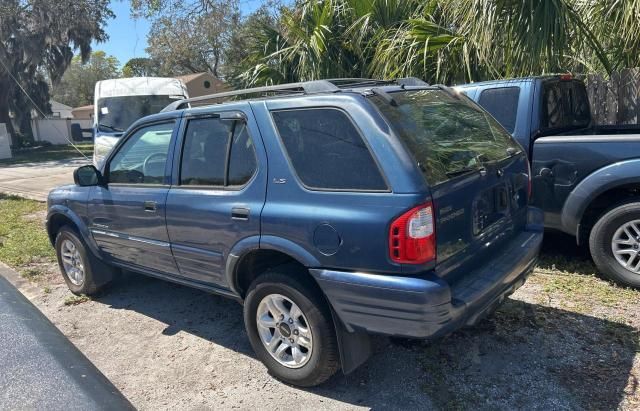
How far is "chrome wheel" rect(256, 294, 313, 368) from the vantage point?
3.13m

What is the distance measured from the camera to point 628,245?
4.27 meters

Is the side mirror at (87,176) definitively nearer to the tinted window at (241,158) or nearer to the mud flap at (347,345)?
the tinted window at (241,158)

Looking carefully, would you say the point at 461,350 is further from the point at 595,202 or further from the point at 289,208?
the point at 595,202

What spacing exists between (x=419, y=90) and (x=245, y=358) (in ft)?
7.20

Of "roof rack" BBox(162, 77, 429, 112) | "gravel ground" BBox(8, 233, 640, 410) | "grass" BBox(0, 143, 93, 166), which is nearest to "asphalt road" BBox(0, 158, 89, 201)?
"grass" BBox(0, 143, 93, 166)

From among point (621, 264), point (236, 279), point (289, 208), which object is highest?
point (289, 208)

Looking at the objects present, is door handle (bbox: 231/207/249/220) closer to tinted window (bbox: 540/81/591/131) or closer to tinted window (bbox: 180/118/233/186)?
tinted window (bbox: 180/118/233/186)

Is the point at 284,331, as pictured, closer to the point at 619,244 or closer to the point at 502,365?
the point at 502,365

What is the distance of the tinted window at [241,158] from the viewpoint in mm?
3293

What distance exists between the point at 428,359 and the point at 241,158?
1.80 m

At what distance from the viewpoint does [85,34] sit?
29.4m

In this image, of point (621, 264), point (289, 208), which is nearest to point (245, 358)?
point (289, 208)

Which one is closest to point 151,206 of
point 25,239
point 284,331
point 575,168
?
point 284,331

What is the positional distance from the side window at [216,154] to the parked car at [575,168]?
2.68 metres
